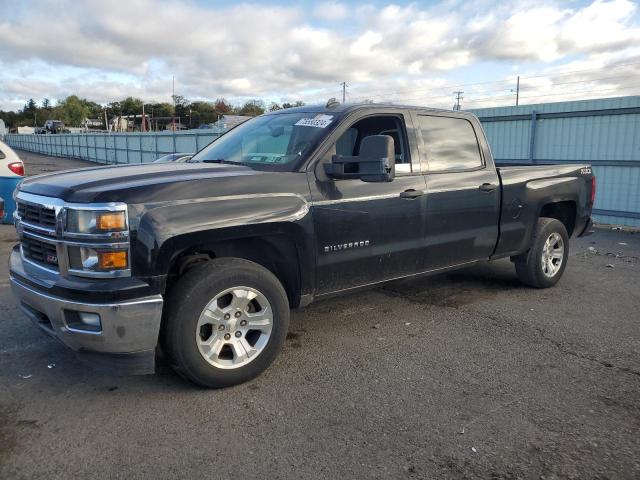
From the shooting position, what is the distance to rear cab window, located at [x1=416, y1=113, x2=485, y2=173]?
4.75m

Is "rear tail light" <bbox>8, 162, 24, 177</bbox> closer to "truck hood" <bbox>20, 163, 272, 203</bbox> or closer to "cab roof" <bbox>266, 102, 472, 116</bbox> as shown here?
"truck hood" <bbox>20, 163, 272, 203</bbox>

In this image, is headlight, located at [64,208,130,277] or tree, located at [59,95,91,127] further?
tree, located at [59,95,91,127]

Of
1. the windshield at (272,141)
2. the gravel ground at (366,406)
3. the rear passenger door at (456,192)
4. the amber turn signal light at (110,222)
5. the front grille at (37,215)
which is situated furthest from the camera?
the rear passenger door at (456,192)

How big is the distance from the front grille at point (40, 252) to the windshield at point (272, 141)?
1529 millimetres

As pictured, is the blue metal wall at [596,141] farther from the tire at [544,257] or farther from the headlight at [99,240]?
the headlight at [99,240]

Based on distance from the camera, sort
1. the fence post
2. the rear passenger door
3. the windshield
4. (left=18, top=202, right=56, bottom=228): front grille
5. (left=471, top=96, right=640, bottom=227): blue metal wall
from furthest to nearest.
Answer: the fence post < (left=471, top=96, right=640, bottom=227): blue metal wall < the rear passenger door < the windshield < (left=18, top=202, right=56, bottom=228): front grille

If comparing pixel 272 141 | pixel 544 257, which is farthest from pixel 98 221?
pixel 544 257

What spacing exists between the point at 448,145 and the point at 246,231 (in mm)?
2389

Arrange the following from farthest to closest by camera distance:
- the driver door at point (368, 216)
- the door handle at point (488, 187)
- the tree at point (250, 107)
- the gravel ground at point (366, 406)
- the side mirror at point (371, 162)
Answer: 1. the tree at point (250, 107)
2. the door handle at point (488, 187)
3. the driver door at point (368, 216)
4. the side mirror at point (371, 162)
5. the gravel ground at point (366, 406)

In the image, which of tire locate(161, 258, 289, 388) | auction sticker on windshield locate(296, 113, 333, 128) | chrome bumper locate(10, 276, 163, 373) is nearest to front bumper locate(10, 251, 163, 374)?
chrome bumper locate(10, 276, 163, 373)

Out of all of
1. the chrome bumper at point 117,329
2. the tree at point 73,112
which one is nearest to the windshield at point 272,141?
the chrome bumper at point 117,329

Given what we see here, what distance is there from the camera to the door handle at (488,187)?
5062mm

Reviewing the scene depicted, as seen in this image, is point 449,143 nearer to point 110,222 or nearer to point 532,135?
point 110,222

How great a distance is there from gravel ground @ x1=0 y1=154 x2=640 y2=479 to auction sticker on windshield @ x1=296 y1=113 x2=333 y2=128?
1.74 metres
